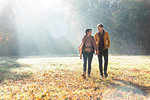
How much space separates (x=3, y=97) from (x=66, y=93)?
6.50 feet

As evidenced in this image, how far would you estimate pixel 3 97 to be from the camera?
530cm

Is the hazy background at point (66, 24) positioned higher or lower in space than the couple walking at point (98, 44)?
higher

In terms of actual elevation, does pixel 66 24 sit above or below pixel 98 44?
above

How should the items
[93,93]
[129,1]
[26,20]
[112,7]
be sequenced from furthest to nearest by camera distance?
1. [26,20]
2. [112,7]
3. [129,1]
4. [93,93]

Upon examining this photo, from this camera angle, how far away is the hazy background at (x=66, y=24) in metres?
36.7

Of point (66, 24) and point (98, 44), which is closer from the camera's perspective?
point (98, 44)

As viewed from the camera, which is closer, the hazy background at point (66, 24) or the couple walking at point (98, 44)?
the couple walking at point (98, 44)

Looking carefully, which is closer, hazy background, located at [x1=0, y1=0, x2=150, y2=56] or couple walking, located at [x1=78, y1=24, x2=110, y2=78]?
couple walking, located at [x1=78, y1=24, x2=110, y2=78]

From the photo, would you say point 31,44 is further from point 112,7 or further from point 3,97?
→ point 3,97

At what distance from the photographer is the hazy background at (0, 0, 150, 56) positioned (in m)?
36.7

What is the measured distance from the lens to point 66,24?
171 ft

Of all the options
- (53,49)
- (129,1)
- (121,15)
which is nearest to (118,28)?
(121,15)

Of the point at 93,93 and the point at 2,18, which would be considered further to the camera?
the point at 2,18

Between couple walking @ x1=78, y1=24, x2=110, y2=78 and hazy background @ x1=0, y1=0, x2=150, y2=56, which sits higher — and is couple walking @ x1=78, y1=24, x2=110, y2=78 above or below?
below
